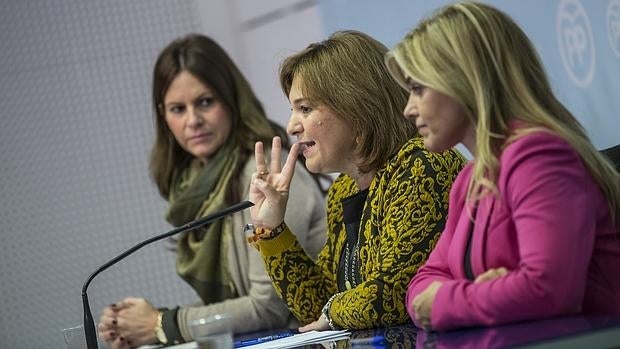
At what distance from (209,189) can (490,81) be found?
205 centimetres

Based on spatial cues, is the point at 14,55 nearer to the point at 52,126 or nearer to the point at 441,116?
the point at 52,126

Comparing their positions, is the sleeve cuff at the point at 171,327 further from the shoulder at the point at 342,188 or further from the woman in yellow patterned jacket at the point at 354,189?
the shoulder at the point at 342,188

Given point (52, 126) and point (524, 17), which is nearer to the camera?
point (524, 17)

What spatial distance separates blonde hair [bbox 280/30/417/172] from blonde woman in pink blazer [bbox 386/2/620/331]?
1.86 feet

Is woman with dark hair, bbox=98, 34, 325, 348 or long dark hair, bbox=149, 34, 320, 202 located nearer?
woman with dark hair, bbox=98, 34, 325, 348

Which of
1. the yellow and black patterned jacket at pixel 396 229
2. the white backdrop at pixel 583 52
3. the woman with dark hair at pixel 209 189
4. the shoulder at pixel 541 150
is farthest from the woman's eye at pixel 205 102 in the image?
the shoulder at pixel 541 150

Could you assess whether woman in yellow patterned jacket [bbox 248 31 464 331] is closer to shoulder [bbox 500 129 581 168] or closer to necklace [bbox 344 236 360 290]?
necklace [bbox 344 236 360 290]

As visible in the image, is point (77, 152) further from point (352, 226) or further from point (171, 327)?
point (352, 226)

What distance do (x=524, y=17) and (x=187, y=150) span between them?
4.73 feet

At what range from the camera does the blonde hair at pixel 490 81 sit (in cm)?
191

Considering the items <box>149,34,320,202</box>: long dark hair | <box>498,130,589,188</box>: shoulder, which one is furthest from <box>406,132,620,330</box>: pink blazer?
<box>149,34,320,202</box>: long dark hair

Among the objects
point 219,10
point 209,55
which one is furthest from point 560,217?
point 219,10

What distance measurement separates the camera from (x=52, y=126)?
510cm

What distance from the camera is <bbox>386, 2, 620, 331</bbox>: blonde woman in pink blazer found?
179cm
